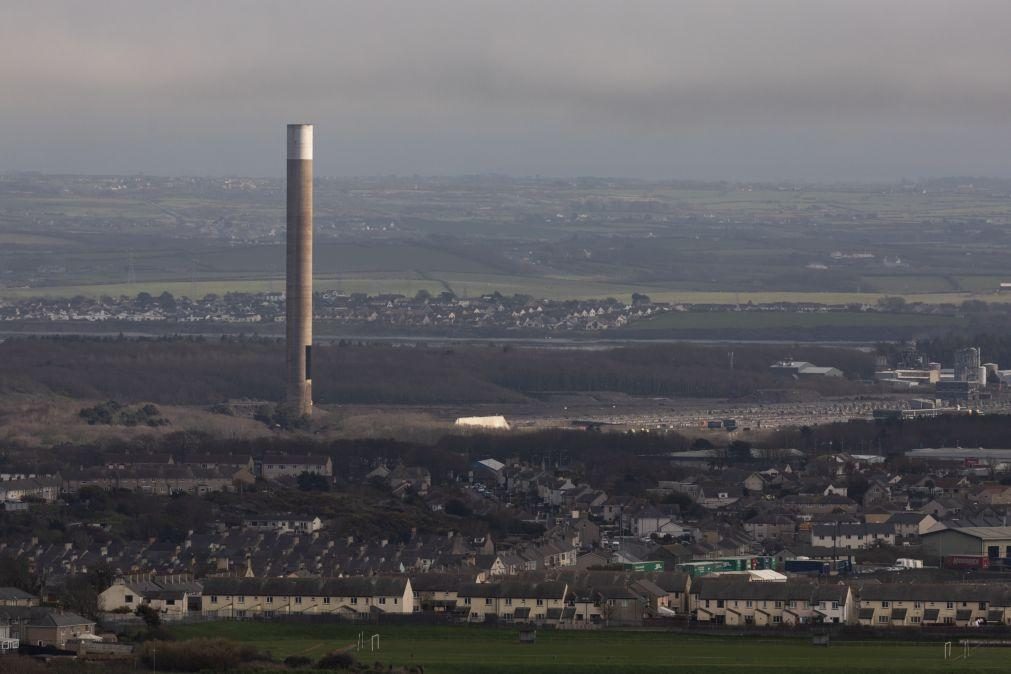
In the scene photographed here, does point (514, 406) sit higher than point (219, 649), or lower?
lower

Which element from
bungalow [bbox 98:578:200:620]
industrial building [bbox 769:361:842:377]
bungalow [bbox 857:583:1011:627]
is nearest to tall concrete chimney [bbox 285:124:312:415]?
industrial building [bbox 769:361:842:377]

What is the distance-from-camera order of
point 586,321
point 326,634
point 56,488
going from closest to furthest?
point 326,634 < point 56,488 < point 586,321

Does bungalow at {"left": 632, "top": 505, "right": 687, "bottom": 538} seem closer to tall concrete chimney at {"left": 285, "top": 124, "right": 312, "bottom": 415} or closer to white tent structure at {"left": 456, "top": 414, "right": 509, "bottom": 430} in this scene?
white tent structure at {"left": 456, "top": 414, "right": 509, "bottom": 430}

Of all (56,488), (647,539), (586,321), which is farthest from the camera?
(586,321)

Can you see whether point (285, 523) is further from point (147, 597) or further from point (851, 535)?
point (147, 597)

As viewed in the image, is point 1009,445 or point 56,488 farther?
point 1009,445

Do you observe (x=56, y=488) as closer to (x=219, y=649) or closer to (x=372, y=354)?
(x=219, y=649)

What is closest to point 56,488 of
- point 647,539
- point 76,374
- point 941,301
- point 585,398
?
point 647,539

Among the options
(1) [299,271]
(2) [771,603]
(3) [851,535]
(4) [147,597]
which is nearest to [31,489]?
(3) [851,535]
